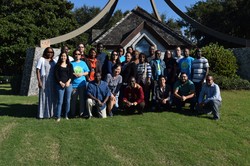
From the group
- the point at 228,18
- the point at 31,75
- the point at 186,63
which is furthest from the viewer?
the point at 228,18

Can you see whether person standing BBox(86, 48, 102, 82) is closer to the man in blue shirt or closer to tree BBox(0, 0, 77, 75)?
the man in blue shirt

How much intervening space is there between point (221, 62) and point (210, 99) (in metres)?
7.48

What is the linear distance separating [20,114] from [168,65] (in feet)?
13.6

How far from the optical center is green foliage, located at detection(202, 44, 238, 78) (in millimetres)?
15164

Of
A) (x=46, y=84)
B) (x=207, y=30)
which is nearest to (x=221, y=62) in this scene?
(x=207, y=30)

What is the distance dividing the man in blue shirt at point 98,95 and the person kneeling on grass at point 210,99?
2447 mm

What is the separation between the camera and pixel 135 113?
860cm

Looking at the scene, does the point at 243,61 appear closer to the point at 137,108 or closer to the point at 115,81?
the point at 137,108

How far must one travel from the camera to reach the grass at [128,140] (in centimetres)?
526

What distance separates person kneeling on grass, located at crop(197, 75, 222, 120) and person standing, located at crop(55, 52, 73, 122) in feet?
11.1

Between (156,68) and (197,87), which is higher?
(156,68)

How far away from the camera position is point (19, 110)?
924cm

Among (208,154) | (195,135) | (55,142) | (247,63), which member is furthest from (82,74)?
(247,63)

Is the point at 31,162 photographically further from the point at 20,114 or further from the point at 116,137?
the point at 20,114
